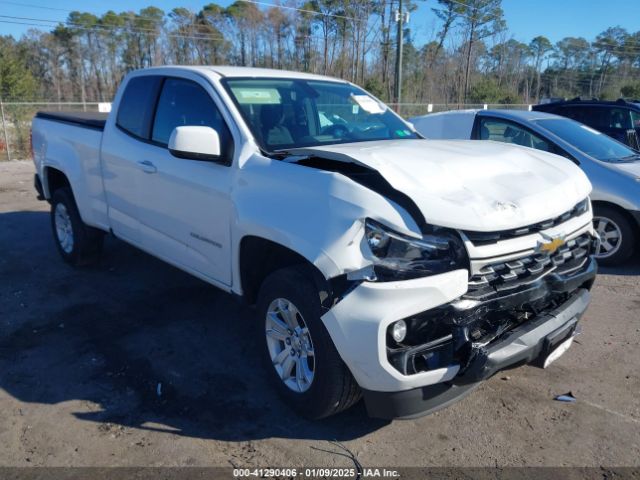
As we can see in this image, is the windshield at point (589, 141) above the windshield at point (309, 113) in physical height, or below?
below

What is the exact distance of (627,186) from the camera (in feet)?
18.9

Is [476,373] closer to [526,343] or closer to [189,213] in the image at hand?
[526,343]

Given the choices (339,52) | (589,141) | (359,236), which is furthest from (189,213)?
(339,52)

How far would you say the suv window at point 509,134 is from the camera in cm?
656

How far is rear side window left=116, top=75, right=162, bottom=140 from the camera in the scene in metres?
4.54

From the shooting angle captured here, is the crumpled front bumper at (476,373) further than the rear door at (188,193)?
No

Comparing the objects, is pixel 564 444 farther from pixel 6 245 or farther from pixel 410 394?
pixel 6 245

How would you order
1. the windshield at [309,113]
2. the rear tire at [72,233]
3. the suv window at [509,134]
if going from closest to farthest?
1. the windshield at [309,113]
2. the rear tire at [72,233]
3. the suv window at [509,134]

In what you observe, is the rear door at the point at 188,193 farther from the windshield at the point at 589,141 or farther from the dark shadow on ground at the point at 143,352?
the windshield at the point at 589,141

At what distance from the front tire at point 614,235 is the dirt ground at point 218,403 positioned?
0.85 m

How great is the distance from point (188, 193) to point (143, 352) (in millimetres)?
1266

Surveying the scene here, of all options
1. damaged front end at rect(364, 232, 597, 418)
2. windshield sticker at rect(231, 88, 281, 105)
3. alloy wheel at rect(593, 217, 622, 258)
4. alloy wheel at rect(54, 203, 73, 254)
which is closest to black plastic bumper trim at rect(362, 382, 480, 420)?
damaged front end at rect(364, 232, 597, 418)

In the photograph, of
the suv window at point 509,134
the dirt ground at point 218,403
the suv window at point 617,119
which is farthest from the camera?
the suv window at point 617,119

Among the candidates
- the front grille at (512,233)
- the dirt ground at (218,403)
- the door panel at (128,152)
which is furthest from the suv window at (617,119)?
the door panel at (128,152)
